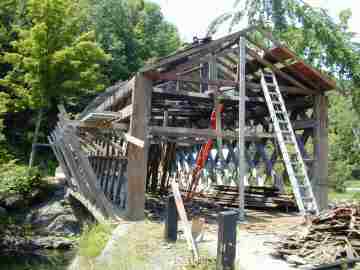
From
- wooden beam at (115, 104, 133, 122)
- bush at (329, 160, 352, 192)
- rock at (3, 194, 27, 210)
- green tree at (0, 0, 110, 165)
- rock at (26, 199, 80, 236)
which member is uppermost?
green tree at (0, 0, 110, 165)

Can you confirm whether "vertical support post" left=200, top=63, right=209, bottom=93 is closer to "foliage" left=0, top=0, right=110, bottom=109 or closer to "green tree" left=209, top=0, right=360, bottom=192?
"green tree" left=209, top=0, right=360, bottom=192

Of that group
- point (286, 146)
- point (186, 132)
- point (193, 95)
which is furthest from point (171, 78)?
point (286, 146)

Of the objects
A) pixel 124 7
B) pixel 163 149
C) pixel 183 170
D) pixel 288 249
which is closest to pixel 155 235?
pixel 288 249

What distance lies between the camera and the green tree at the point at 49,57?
1862cm

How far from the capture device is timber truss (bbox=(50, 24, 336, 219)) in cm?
900

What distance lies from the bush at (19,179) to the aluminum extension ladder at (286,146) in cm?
1005

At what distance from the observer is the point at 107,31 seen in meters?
31.2

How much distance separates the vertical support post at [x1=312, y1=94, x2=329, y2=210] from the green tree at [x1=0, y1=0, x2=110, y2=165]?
1265 cm

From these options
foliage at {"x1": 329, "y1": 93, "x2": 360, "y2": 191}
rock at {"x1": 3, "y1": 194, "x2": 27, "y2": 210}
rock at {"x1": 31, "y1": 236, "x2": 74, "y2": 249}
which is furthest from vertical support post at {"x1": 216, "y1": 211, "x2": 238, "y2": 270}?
foliage at {"x1": 329, "y1": 93, "x2": 360, "y2": 191}

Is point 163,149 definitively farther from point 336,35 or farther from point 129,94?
point 336,35

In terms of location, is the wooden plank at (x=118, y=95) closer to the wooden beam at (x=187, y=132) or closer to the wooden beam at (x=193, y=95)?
the wooden beam at (x=193, y=95)

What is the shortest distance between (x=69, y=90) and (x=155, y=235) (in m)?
15.1

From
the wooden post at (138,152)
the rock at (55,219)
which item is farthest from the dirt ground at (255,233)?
the rock at (55,219)

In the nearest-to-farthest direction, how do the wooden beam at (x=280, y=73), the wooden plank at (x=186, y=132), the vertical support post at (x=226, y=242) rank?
the vertical support post at (x=226, y=242)
the wooden plank at (x=186, y=132)
the wooden beam at (x=280, y=73)
